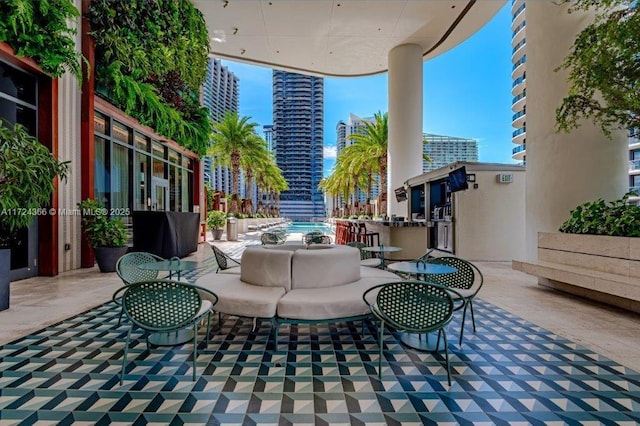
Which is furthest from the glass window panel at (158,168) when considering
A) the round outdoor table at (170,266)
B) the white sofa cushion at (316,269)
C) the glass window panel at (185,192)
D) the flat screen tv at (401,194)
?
the flat screen tv at (401,194)

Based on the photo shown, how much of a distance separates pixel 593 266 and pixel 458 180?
188 inches

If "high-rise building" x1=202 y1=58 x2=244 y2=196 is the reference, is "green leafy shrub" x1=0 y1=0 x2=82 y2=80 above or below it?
below

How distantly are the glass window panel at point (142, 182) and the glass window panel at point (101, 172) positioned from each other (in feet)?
4.72

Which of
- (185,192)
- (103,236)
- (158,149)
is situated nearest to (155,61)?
(158,149)

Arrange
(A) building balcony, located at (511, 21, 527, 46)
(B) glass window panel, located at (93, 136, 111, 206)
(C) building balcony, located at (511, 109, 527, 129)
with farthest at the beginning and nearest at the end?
1. (C) building balcony, located at (511, 109, 527, 129)
2. (A) building balcony, located at (511, 21, 527, 46)
3. (B) glass window panel, located at (93, 136, 111, 206)

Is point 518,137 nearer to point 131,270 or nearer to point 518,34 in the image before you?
point 518,34

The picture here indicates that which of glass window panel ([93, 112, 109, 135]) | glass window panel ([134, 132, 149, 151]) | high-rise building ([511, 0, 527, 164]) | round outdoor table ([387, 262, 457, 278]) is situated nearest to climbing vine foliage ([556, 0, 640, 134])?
round outdoor table ([387, 262, 457, 278])

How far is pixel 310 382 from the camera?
2.54 metres

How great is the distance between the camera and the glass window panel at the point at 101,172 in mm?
8117

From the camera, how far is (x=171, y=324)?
2635mm

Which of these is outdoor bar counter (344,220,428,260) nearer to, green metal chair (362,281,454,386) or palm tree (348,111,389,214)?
green metal chair (362,281,454,386)

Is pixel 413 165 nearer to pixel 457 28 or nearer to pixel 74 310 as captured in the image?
pixel 457 28

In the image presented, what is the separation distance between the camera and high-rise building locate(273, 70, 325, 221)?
63.1 metres

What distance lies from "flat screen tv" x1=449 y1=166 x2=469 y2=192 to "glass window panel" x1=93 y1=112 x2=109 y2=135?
9667 millimetres
